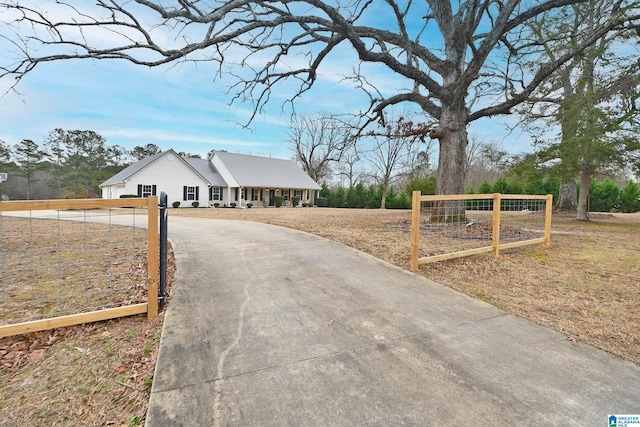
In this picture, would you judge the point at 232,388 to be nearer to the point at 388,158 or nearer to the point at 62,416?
the point at 62,416

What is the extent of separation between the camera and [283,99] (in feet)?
32.7

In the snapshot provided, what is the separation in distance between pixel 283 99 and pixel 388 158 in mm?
23177

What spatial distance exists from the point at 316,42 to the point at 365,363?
31.1 ft

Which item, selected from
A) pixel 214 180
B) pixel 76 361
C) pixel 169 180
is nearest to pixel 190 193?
pixel 169 180

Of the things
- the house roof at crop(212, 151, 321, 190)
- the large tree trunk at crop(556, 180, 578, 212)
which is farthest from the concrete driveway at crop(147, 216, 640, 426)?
→ the house roof at crop(212, 151, 321, 190)

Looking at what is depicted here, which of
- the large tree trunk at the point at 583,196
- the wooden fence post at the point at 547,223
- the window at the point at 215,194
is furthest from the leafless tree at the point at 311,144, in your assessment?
the wooden fence post at the point at 547,223

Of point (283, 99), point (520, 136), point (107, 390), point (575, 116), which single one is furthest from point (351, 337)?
point (520, 136)

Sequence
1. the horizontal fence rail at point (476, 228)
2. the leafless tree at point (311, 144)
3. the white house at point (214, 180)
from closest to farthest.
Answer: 1. the horizontal fence rail at point (476, 228)
2. the white house at point (214, 180)
3. the leafless tree at point (311, 144)

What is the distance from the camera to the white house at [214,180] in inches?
962

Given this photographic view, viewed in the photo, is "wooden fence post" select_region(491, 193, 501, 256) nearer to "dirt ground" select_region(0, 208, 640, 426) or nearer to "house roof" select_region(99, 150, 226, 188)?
"dirt ground" select_region(0, 208, 640, 426)

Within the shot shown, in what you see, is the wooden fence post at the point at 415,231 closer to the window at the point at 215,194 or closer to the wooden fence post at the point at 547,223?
the wooden fence post at the point at 547,223

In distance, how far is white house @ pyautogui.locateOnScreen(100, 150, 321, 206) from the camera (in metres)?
24.4

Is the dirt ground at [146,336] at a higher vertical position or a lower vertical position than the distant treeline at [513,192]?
lower

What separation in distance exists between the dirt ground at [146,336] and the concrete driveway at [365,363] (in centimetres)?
22
